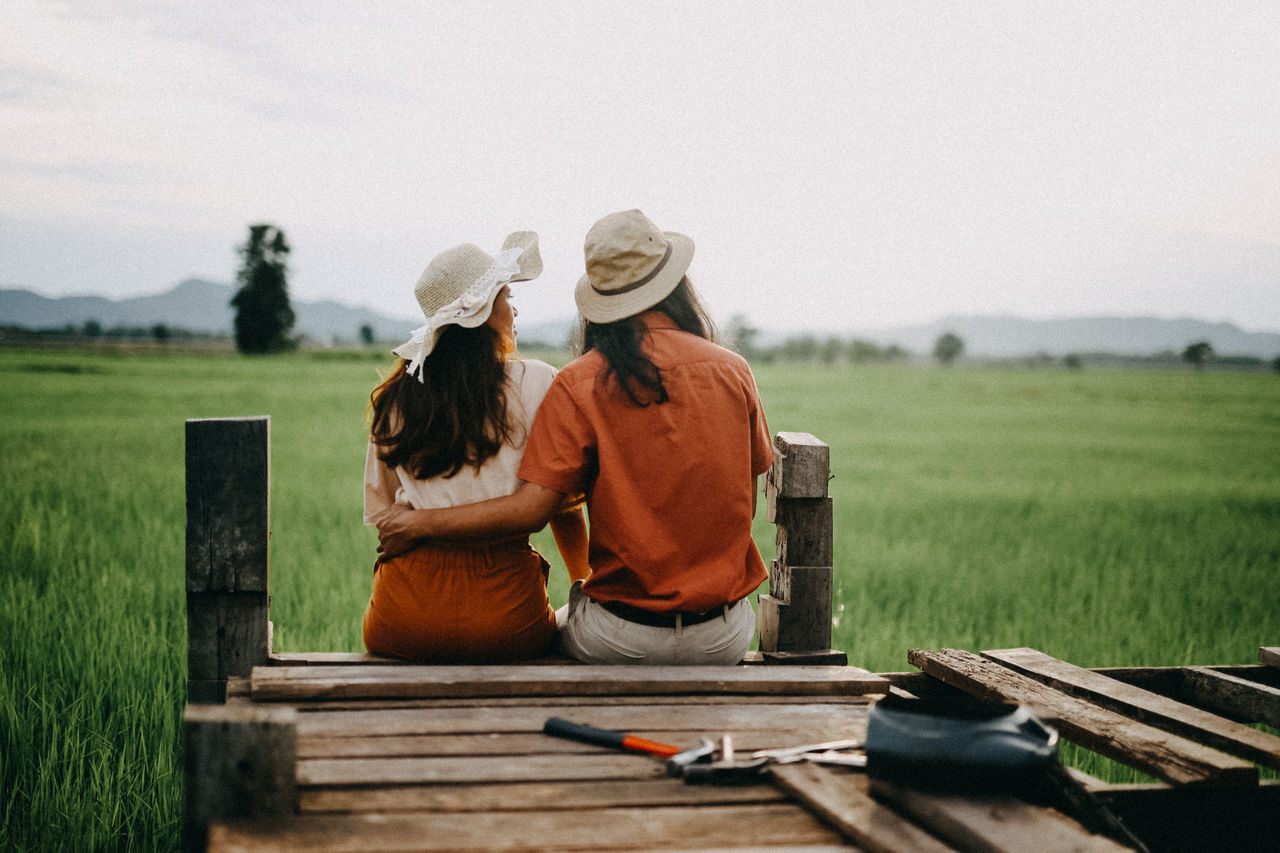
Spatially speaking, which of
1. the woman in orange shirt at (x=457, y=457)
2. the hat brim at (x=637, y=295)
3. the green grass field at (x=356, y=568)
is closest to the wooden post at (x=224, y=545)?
the woman in orange shirt at (x=457, y=457)

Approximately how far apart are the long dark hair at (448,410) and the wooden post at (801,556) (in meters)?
1.09

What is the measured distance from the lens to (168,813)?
3330mm

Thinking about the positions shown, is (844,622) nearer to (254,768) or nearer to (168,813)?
(168,813)

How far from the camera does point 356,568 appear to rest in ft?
22.1

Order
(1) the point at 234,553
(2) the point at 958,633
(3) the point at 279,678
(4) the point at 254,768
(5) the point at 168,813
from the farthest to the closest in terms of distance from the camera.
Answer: (2) the point at 958,633 < (5) the point at 168,813 < (1) the point at 234,553 < (3) the point at 279,678 < (4) the point at 254,768

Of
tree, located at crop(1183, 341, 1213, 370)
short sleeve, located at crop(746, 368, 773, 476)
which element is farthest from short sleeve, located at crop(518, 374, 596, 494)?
tree, located at crop(1183, 341, 1213, 370)

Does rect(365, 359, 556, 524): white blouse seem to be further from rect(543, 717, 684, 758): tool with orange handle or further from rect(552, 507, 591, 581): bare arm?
rect(543, 717, 684, 758): tool with orange handle

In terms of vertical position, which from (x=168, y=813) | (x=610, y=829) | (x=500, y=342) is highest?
(x=500, y=342)

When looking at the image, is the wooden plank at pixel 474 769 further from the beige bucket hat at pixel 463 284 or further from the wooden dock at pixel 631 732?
the beige bucket hat at pixel 463 284

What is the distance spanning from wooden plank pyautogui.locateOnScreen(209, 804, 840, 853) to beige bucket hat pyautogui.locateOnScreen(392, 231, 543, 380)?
1.31m

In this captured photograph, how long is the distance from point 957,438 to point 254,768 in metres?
18.0

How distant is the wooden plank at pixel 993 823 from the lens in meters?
1.70

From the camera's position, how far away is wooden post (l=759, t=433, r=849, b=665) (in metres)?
3.36

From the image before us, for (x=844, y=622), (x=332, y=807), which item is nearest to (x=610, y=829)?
(x=332, y=807)
